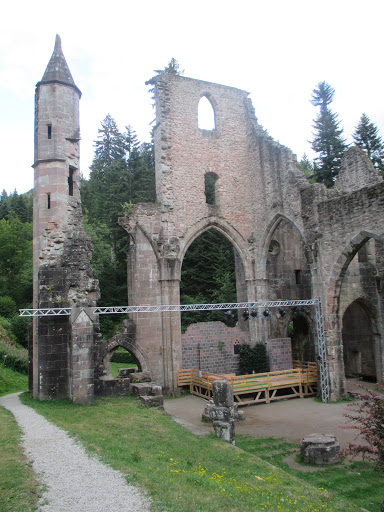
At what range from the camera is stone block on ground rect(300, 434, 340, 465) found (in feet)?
26.7

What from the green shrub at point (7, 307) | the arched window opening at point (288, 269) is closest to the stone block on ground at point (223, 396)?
the arched window opening at point (288, 269)

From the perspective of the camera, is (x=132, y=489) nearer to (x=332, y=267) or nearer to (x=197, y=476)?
(x=197, y=476)

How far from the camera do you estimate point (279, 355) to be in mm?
16594

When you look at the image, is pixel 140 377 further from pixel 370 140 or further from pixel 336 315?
pixel 370 140

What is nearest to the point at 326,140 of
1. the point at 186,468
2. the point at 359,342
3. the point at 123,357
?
the point at 359,342

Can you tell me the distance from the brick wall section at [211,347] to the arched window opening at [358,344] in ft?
16.1

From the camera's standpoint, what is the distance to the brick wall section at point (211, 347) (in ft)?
54.3

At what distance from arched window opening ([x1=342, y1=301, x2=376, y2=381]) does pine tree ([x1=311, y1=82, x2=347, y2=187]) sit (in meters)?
10.2

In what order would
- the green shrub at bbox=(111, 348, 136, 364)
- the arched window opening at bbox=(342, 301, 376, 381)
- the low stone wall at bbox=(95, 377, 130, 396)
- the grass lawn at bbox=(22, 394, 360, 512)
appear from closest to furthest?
the grass lawn at bbox=(22, 394, 360, 512) → the low stone wall at bbox=(95, 377, 130, 396) → the arched window opening at bbox=(342, 301, 376, 381) → the green shrub at bbox=(111, 348, 136, 364)

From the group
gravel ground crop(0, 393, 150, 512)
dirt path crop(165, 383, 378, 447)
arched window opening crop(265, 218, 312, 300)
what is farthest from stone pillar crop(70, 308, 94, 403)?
arched window opening crop(265, 218, 312, 300)

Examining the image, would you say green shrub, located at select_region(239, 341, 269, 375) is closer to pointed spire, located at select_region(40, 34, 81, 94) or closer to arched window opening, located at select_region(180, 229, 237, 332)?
arched window opening, located at select_region(180, 229, 237, 332)

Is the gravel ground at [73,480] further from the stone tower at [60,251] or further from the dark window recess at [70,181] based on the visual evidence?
the dark window recess at [70,181]

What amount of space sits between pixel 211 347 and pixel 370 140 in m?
18.6

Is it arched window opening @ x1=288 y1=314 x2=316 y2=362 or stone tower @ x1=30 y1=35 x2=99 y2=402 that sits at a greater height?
stone tower @ x1=30 y1=35 x2=99 y2=402
